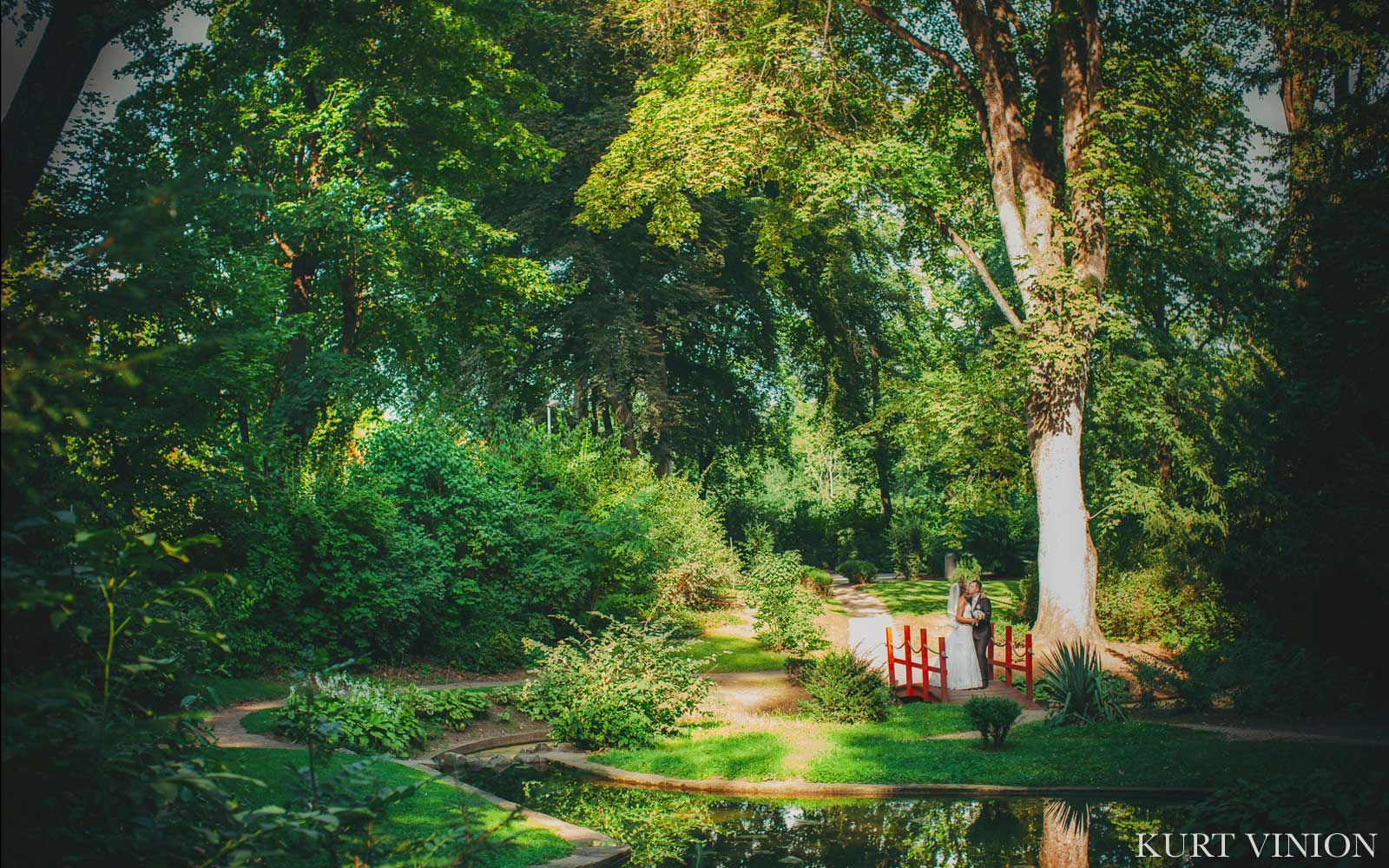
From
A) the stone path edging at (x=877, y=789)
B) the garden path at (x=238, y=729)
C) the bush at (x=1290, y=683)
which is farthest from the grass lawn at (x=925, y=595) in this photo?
the garden path at (x=238, y=729)

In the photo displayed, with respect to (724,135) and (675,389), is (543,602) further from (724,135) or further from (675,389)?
(675,389)

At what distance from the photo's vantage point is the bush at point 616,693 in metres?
11.6

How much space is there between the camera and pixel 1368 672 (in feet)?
37.4

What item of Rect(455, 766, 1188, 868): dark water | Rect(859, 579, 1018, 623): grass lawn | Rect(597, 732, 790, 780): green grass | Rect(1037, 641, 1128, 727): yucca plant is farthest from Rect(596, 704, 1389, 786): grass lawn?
Rect(859, 579, 1018, 623): grass lawn

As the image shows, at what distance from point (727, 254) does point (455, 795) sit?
78.9 ft

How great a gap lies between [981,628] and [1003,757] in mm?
5578

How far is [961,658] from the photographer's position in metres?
15.4

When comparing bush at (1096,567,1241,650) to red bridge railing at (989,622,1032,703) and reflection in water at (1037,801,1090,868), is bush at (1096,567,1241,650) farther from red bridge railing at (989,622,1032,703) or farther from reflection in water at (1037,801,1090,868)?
reflection in water at (1037,801,1090,868)

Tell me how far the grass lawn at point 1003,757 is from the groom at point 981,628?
3.31 meters

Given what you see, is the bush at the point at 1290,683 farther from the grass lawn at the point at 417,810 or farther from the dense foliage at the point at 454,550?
the dense foliage at the point at 454,550

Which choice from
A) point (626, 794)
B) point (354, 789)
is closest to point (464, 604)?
point (626, 794)

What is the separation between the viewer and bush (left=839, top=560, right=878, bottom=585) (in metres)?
33.7

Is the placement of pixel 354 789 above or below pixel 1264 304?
below

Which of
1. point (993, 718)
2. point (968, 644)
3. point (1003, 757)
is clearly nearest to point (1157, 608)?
point (968, 644)
